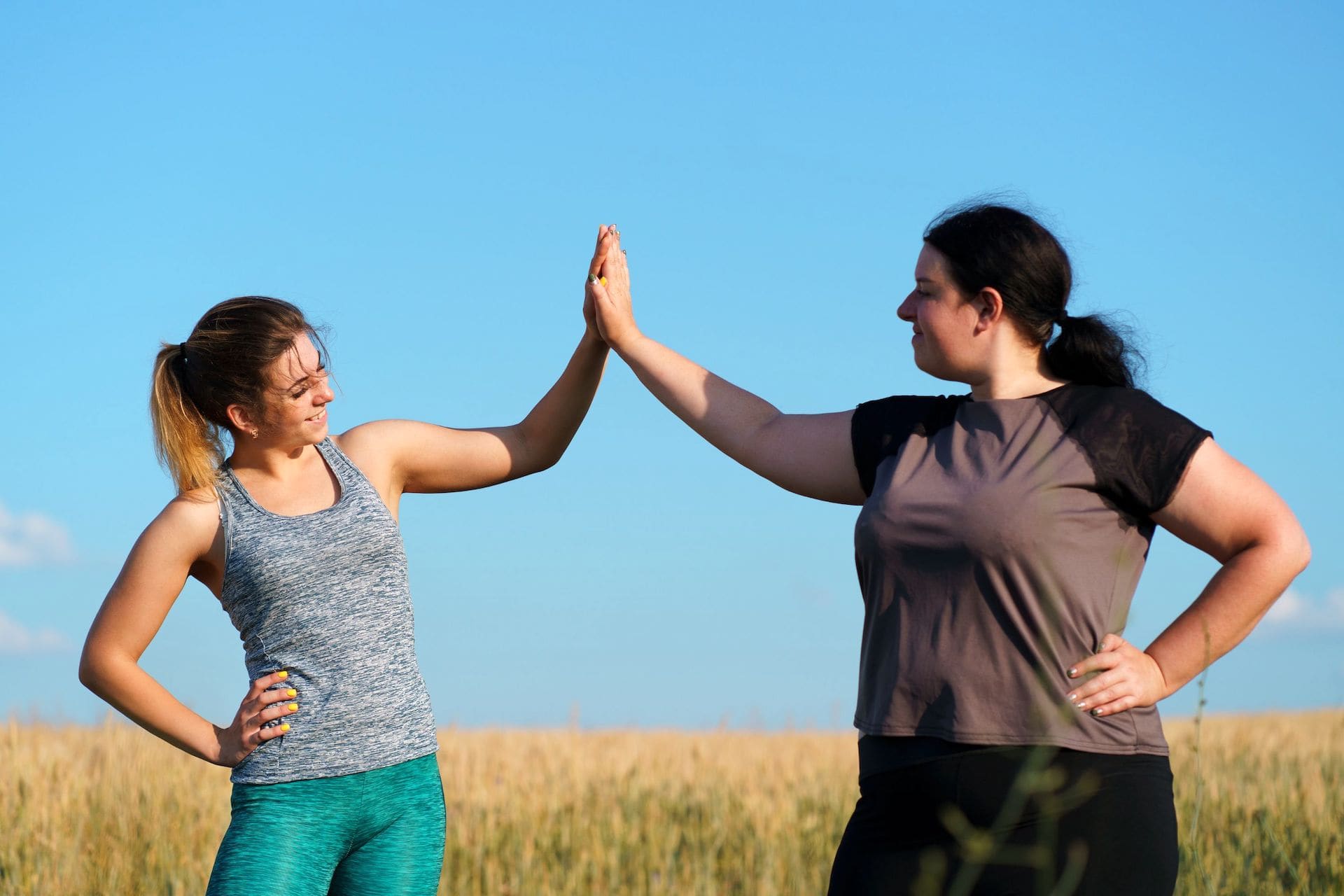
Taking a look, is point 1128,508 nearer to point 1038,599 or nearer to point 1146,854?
point 1038,599

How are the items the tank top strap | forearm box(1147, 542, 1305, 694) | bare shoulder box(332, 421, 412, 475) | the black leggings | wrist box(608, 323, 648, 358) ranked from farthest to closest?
wrist box(608, 323, 648, 358) → bare shoulder box(332, 421, 412, 475) → the tank top strap → forearm box(1147, 542, 1305, 694) → the black leggings

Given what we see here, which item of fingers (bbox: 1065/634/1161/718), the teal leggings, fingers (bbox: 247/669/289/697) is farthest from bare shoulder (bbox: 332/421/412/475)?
fingers (bbox: 1065/634/1161/718)

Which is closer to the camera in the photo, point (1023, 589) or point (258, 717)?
point (1023, 589)

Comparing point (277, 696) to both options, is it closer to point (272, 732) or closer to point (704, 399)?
point (272, 732)

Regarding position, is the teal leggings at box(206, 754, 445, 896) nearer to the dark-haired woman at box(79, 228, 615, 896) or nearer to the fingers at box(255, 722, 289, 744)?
the dark-haired woman at box(79, 228, 615, 896)

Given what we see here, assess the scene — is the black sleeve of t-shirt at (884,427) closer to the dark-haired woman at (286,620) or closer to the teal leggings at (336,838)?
the dark-haired woman at (286,620)

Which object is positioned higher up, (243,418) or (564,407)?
(564,407)

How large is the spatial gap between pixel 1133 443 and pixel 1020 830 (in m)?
0.86

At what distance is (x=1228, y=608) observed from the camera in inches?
102

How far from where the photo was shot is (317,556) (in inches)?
110

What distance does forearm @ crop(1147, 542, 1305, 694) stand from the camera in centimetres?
256

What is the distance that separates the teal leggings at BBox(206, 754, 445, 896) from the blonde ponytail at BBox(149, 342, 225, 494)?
Answer: 749 mm

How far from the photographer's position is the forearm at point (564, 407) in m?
3.39

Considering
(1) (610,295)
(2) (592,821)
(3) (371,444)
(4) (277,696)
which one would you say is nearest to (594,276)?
(1) (610,295)
